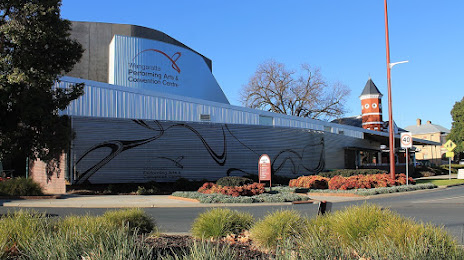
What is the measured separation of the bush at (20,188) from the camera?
1912 cm

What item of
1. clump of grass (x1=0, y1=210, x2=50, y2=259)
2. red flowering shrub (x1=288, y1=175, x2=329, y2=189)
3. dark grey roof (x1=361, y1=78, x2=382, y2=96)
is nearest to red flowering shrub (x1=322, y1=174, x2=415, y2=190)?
red flowering shrub (x1=288, y1=175, x2=329, y2=189)

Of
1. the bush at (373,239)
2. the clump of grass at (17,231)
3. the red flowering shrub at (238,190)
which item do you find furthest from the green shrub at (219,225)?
the red flowering shrub at (238,190)

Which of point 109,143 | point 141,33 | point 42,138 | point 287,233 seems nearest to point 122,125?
point 109,143

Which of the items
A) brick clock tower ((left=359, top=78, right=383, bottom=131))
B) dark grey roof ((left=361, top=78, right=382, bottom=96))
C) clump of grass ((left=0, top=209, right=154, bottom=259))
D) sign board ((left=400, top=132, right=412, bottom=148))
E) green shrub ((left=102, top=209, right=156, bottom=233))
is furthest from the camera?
dark grey roof ((left=361, top=78, right=382, bottom=96))

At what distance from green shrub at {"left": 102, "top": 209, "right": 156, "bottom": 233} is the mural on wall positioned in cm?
1493

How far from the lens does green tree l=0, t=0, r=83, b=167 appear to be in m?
13.3

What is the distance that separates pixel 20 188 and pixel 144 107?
25.1ft

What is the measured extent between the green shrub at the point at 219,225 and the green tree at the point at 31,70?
8281mm

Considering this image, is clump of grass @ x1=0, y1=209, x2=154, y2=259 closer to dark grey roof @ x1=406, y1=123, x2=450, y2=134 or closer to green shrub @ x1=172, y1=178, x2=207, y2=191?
green shrub @ x1=172, y1=178, x2=207, y2=191

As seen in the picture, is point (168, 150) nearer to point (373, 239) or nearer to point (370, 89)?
point (373, 239)

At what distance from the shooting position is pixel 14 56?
13.6 meters

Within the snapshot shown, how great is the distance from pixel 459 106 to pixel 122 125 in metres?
72.0

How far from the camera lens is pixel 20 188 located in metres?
19.2

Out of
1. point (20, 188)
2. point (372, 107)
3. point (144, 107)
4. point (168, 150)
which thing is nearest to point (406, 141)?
point (168, 150)
